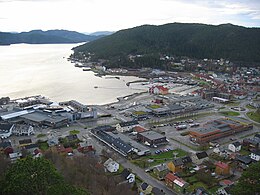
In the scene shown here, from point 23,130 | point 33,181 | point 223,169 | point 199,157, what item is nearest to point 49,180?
point 33,181

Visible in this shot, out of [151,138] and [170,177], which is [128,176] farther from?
[151,138]

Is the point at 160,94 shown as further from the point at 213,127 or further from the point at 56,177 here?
the point at 56,177

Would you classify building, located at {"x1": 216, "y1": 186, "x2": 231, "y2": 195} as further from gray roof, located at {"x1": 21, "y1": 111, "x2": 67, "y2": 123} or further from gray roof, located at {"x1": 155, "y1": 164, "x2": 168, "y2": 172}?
gray roof, located at {"x1": 21, "y1": 111, "x2": 67, "y2": 123}

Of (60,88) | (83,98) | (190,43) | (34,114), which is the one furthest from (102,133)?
(190,43)

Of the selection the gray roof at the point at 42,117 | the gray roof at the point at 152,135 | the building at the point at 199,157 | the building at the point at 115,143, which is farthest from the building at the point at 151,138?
the gray roof at the point at 42,117

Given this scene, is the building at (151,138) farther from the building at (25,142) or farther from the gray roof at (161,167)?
the building at (25,142)

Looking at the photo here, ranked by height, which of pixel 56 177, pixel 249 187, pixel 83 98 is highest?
pixel 56 177
